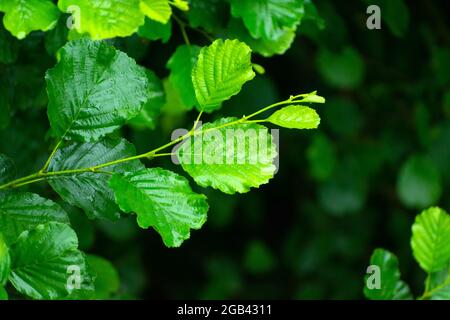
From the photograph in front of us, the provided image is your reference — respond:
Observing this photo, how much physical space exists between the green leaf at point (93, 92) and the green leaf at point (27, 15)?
0.06m

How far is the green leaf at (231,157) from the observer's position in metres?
0.55

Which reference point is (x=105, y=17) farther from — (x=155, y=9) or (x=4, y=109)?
(x=4, y=109)

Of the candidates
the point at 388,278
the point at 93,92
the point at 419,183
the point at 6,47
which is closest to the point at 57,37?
A: the point at 6,47

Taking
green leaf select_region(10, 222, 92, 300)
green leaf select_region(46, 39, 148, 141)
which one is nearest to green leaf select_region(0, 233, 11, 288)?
green leaf select_region(10, 222, 92, 300)

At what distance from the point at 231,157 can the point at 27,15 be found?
0.81ft

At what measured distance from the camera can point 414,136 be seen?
1.49 m

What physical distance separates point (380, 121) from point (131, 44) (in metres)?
0.93

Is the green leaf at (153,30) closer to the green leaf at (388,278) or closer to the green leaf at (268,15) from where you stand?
the green leaf at (268,15)

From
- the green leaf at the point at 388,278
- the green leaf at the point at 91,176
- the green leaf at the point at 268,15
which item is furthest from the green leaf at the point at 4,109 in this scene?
the green leaf at the point at 388,278

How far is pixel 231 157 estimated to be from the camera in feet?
1.81
